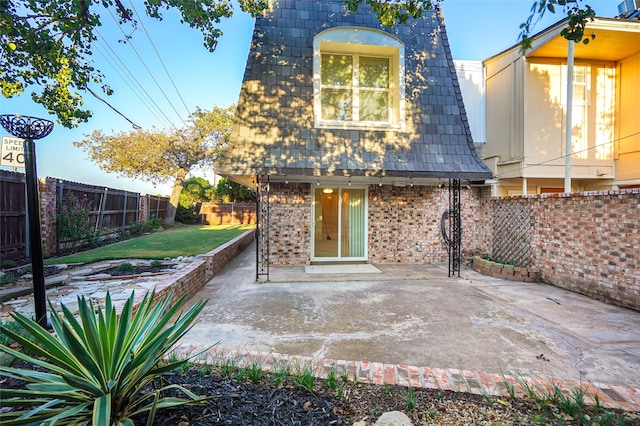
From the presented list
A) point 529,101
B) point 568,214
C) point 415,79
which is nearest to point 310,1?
point 415,79

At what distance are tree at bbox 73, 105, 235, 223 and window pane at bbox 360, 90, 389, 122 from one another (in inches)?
672

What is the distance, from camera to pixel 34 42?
502 cm

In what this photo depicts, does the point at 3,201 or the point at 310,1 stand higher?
the point at 310,1

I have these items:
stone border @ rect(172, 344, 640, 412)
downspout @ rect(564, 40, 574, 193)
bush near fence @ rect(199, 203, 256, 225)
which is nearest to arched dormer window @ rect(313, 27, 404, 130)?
downspout @ rect(564, 40, 574, 193)

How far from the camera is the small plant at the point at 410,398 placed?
2.16 m

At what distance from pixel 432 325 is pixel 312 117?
538 centimetres

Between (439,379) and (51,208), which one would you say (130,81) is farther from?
(439,379)

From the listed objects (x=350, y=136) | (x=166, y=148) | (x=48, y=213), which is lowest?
(x=48, y=213)

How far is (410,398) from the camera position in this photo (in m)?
2.22

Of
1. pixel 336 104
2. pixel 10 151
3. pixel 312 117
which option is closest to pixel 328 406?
pixel 312 117

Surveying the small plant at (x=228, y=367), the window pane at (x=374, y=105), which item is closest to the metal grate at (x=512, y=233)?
the window pane at (x=374, y=105)

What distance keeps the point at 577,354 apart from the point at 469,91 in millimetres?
9463

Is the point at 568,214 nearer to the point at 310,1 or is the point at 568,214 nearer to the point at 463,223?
the point at 463,223

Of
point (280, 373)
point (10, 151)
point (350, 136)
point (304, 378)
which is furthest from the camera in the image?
point (350, 136)
